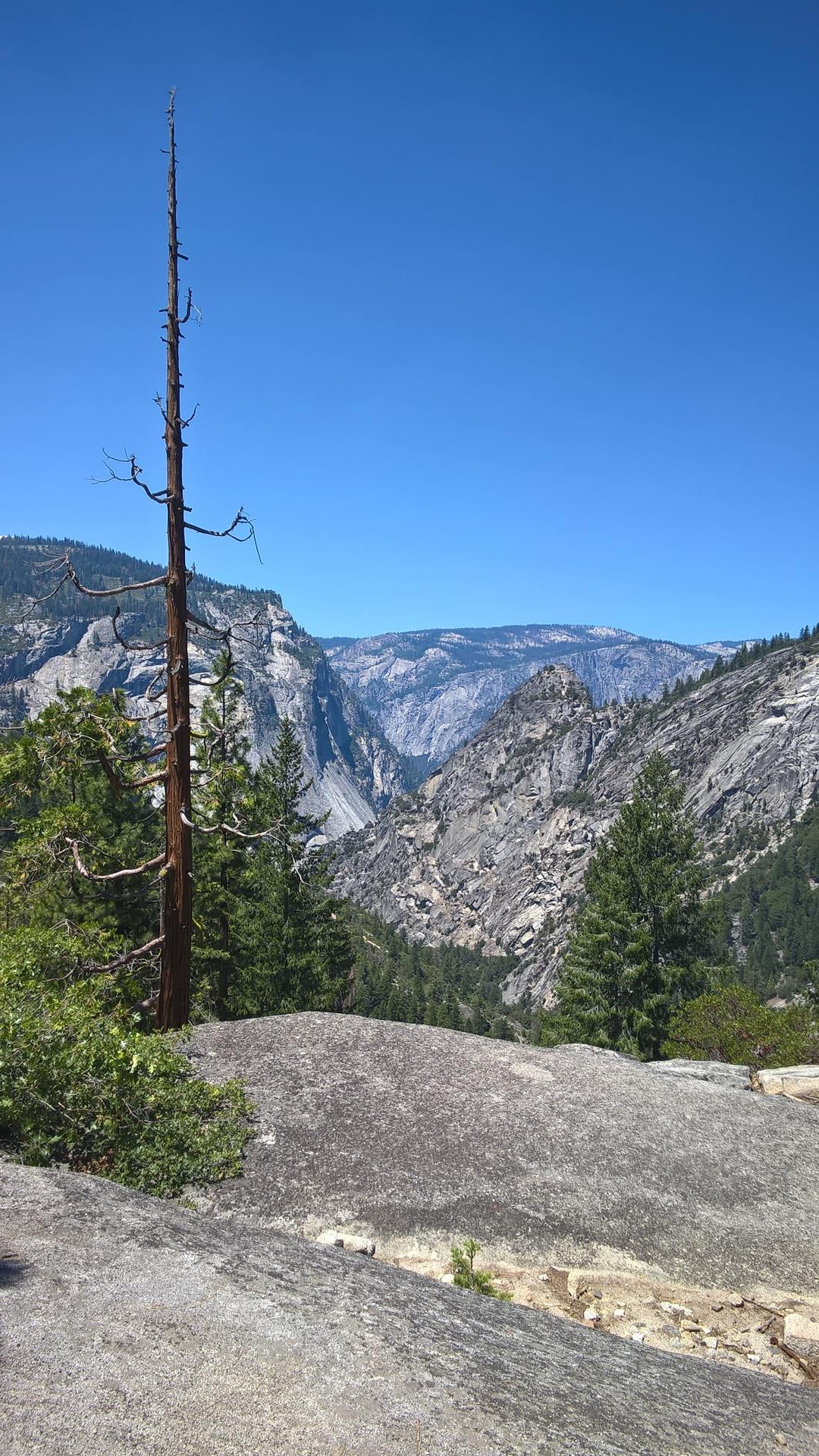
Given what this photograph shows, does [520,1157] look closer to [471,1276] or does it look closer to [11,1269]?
[471,1276]

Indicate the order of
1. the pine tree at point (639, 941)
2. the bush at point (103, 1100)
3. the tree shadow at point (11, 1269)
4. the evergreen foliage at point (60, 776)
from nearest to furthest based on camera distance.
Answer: the tree shadow at point (11, 1269), the bush at point (103, 1100), the evergreen foliage at point (60, 776), the pine tree at point (639, 941)

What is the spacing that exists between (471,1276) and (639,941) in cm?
2648

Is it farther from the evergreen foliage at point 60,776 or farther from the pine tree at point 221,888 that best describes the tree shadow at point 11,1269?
the pine tree at point 221,888

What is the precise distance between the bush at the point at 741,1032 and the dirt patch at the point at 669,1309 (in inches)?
754

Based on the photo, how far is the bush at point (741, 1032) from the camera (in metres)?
26.2

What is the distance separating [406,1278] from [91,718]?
348 inches

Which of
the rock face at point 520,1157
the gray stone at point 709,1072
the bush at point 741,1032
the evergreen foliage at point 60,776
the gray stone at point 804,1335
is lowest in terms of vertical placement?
the bush at point 741,1032

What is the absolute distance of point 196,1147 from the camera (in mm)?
9383

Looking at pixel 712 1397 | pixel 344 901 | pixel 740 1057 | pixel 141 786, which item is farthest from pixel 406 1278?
pixel 344 901

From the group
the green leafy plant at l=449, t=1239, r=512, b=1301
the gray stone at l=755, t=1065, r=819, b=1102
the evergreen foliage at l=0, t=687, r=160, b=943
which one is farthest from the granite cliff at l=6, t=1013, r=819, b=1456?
the evergreen foliage at l=0, t=687, r=160, b=943

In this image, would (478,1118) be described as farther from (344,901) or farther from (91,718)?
(344,901)

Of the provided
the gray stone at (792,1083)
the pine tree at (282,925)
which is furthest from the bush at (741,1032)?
the pine tree at (282,925)

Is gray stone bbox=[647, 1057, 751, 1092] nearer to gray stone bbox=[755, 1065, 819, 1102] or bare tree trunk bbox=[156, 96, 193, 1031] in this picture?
gray stone bbox=[755, 1065, 819, 1102]

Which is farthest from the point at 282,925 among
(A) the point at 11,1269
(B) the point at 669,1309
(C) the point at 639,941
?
(A) the point at 11,1269
